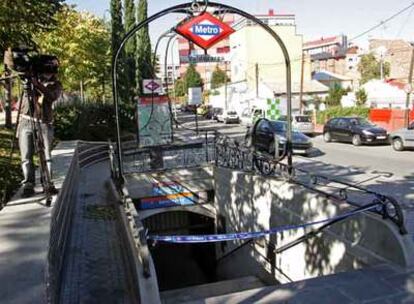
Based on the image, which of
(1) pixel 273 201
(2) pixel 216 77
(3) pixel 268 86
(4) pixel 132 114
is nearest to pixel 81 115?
(4) pixel 132 114

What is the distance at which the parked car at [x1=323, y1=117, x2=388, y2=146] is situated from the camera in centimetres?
2366

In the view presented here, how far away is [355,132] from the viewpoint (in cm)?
2450

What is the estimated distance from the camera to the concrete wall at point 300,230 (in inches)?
219

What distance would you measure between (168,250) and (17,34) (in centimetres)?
944

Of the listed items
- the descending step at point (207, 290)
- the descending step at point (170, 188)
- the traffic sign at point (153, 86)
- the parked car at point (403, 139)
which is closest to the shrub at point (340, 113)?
the parked car at point (403, 139)

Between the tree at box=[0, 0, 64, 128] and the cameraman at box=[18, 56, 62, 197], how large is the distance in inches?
114

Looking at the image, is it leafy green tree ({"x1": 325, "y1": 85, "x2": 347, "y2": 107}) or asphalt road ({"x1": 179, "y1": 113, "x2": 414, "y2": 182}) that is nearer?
asphalt road ({"x1": 179, "y1": 113, "x2": 414, "y2": 182})

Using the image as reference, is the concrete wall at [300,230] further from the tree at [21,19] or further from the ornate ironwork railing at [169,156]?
the tree at [21,19]

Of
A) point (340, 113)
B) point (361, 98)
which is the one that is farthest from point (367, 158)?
point (361, 98)

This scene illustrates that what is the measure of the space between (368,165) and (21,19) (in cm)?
1281

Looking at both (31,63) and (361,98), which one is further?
(361,98)

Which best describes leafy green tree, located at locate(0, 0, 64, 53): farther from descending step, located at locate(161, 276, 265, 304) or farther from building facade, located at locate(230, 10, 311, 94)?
building facade, located at locate(230, 10, 311, 94)

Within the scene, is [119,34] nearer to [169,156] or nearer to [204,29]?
[169,156]

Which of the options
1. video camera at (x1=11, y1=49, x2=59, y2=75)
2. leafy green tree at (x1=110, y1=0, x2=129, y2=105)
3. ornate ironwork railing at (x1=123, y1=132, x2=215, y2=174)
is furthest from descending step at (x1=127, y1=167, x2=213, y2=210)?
leafy green tree at (x1=110, y1=0, x2=129, y2=105)
